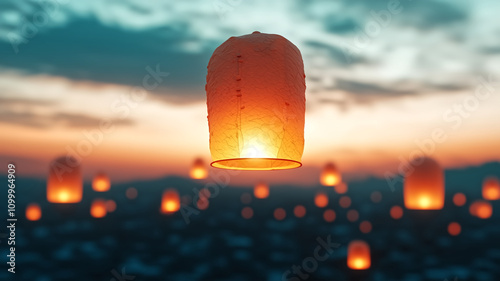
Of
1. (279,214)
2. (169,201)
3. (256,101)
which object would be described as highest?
(169,201)

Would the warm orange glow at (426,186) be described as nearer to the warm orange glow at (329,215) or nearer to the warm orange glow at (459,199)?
the warm orange glow at (329,215)

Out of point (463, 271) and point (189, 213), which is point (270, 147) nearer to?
point (463, 271)

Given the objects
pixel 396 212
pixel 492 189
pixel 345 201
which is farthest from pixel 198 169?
pixel 345 201

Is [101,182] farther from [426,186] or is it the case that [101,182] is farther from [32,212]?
[426,186]

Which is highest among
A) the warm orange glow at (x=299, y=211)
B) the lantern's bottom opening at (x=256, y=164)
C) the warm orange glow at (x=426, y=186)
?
the warm orange glow at (x=299, y=211)

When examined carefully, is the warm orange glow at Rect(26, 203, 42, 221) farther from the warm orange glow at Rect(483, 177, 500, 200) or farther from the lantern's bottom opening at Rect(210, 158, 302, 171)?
the warm orange glow at Rect(483, 177, 500, 200)

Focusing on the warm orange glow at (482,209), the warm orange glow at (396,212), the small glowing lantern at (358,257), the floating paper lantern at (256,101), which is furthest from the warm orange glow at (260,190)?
the floating paper lantern at (256,101)
